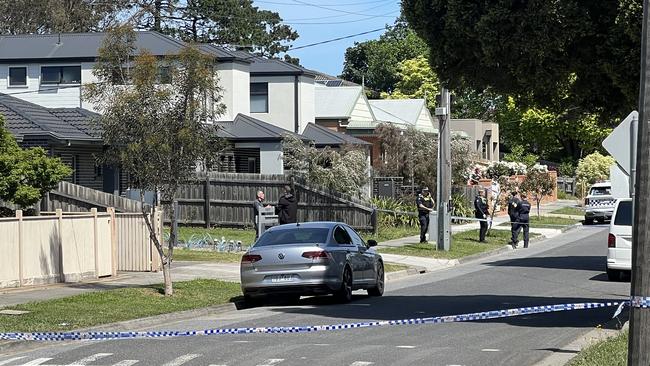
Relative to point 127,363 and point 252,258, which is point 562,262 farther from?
point 127,363

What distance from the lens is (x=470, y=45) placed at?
53.1 feet

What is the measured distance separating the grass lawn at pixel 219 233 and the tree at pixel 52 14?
111 ft

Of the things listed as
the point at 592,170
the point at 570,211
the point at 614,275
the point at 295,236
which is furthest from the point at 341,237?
the point at 592,170

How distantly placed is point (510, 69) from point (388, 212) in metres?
23.5

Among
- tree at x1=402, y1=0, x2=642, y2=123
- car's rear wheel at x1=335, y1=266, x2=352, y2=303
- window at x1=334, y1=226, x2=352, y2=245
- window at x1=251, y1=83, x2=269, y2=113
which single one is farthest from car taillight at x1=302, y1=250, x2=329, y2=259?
window at x1=251, y1=83, x2=269, y2=113

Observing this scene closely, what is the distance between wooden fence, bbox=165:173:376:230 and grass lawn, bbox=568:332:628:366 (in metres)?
23.9

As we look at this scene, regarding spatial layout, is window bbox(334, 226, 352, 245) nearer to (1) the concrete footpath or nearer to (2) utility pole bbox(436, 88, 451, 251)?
(1) the concrete footpath

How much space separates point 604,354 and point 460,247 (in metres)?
22.4

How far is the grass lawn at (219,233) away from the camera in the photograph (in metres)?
34.5

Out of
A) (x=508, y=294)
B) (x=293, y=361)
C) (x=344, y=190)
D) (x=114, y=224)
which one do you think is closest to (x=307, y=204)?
(x=344, y=190)

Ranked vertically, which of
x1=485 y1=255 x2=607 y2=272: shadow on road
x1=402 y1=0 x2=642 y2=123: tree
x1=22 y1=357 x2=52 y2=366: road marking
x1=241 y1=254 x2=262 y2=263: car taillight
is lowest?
x1=485 y1=255 x2=607 y2=272: shadow on road

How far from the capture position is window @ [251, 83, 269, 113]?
49625mm

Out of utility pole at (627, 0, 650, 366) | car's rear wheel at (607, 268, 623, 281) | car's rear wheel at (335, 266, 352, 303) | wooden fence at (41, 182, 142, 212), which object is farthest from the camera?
wooden fence at (41, 182, 142, 212)

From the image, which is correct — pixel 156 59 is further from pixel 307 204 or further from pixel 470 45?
pixel 307 204
